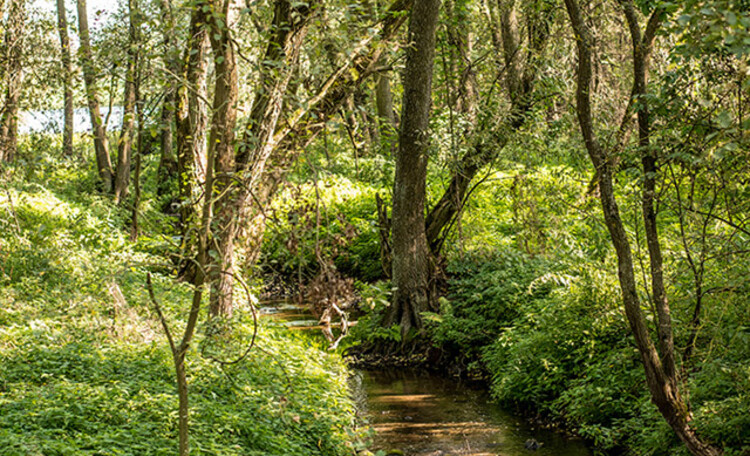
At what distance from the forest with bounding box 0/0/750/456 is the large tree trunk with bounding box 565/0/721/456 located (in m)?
0.02

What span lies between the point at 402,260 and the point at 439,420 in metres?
3.36

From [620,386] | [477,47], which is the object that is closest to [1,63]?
[477,47]

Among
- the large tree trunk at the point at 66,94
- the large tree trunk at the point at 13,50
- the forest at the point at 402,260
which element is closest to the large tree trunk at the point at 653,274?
the forest at the point at 402,260

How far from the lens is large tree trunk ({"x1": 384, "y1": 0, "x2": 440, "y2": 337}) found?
11.3 metres

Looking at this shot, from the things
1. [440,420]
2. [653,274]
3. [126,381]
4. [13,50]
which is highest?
[13,50]

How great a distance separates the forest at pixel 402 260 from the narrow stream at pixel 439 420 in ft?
0.15

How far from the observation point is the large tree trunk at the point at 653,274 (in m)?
5.96

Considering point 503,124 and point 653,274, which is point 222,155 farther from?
point 503,124

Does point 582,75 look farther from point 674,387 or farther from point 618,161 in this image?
point 674,387

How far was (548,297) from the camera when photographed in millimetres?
9938

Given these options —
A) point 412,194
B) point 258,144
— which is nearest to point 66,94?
point 412,194

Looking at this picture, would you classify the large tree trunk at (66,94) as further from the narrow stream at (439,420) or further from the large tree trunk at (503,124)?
the narrow stream at (439,420)

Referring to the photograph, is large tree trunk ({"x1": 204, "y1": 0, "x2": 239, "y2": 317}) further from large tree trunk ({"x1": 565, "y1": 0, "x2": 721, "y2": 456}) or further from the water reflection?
large tree trunk ({"x1": 565, "y1": 0, "x2": 721, "y2": 456})

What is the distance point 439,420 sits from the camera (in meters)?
8.81
